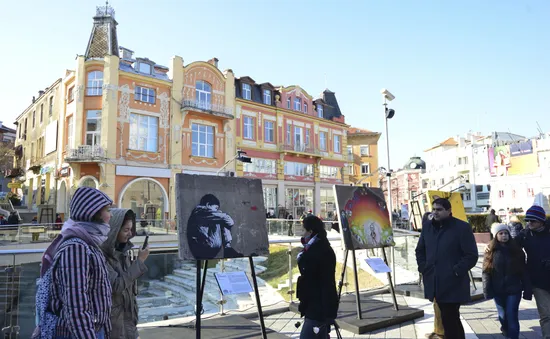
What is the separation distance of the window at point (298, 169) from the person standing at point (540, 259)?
93.9ft

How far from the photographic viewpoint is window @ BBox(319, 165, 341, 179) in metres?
36.4

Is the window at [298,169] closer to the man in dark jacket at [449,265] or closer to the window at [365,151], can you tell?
the window at [365,151]

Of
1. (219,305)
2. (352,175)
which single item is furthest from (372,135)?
(219,305)

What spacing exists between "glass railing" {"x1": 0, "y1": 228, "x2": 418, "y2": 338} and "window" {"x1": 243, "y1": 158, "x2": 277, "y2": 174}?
782 inches

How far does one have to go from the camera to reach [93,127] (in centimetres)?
2469

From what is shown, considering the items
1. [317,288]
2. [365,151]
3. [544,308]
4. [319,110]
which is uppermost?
[319,110]

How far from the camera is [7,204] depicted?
29.6 meters

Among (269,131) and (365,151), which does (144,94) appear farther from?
(365,151)

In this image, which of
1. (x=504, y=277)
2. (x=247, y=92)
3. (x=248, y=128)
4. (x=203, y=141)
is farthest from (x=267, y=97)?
(x=504, y=277)

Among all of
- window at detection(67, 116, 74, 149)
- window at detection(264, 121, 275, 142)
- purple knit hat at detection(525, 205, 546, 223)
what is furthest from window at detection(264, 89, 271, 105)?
purple knit hat at detection(525, 205, 546, 223)

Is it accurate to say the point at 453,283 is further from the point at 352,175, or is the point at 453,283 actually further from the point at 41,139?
the point at 352,175

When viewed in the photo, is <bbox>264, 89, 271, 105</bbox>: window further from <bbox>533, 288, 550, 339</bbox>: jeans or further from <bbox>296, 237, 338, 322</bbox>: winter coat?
<bbox>296, 237, 338, 322</bbox>: winter coat

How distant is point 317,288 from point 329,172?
33543 millimetres

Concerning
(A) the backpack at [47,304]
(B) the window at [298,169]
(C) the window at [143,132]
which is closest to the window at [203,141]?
(C) the window at [143,132]
